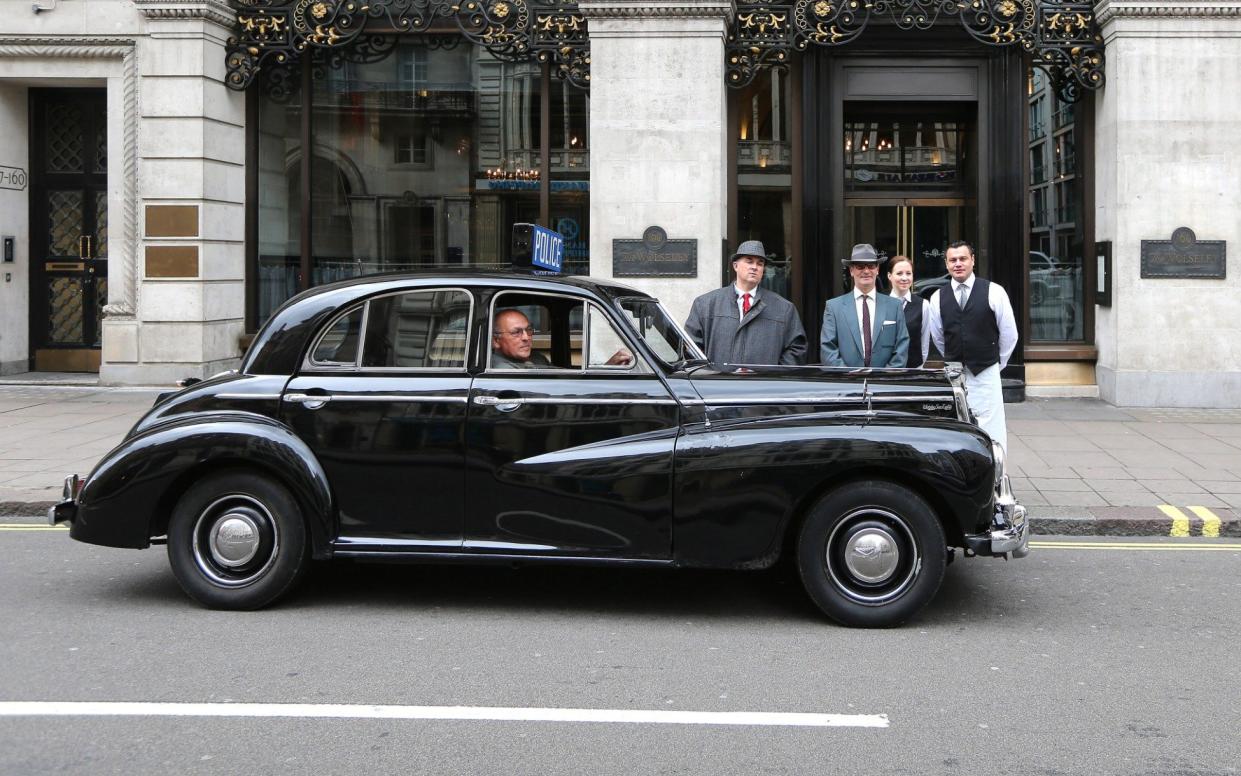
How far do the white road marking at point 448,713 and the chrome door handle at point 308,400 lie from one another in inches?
71.7

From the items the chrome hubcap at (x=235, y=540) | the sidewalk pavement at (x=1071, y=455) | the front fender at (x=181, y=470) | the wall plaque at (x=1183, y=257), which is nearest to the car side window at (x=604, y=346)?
the front fender at (x=181, y=470)

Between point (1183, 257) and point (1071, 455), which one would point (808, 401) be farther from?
point (1183, 257)

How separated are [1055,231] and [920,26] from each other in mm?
2957

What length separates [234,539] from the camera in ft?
21.1

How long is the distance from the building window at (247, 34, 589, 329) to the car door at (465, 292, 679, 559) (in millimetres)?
9471

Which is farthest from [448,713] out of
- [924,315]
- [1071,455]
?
[1071,455]

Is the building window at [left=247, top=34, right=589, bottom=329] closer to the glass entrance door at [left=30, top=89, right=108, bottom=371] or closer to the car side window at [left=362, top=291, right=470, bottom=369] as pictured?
the glass entrance door at [left=30, top=89, right=108, bottom=371]

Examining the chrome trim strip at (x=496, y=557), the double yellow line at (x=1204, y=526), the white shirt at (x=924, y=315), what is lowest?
the double yellow line at (x=1204, y=526)

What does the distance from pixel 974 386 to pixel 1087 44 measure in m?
7.60

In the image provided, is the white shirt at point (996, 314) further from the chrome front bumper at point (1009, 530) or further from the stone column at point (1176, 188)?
the stone column at point (1176, 188)

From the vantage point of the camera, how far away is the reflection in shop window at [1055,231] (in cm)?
1562

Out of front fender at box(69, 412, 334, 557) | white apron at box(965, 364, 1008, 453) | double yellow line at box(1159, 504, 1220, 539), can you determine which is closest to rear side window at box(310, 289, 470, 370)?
front fender at box(69, 412, 334, 557)

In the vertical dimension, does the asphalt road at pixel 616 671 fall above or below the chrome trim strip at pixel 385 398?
below

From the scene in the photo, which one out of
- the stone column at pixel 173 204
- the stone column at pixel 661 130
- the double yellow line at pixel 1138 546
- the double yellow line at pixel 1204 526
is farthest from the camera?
the stone column at pixel 173 204
